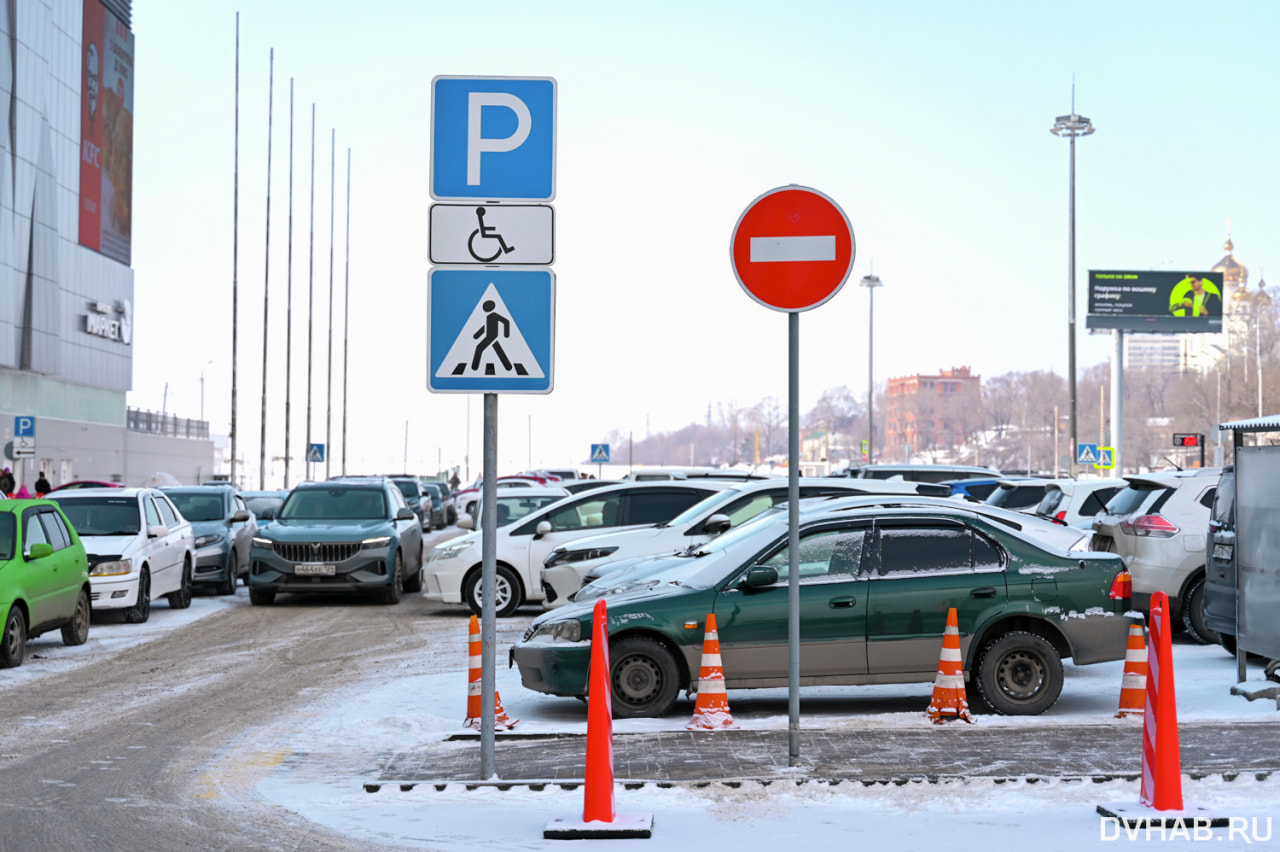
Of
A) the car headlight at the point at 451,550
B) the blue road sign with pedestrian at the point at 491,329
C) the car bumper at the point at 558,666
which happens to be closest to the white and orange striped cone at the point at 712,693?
the car bumper at the point at 558,666

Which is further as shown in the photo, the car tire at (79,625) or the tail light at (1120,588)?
the car tire at (79,625)

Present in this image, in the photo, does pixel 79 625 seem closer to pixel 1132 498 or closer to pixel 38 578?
pixel 38 578

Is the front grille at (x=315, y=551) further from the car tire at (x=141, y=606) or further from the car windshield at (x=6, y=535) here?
the car windshield at (x=6, y=535)

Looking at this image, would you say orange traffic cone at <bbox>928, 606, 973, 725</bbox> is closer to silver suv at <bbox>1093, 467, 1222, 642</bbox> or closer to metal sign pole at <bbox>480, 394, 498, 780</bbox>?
metal sign pole at <bbox>480, 394, 498, 780</bbox>

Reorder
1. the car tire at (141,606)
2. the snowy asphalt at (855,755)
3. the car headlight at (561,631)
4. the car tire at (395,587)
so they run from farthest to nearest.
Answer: the car tire at (395,587)
the car tire at (141,606)
the car headlight at (561,631)
the snowy asphalt at (855,755)

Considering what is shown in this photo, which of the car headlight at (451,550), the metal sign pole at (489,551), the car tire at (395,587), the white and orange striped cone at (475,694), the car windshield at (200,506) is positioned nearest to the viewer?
→ the metal sign pole at (489,551)

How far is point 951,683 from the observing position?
9281 mm

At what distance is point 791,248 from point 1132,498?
883cm

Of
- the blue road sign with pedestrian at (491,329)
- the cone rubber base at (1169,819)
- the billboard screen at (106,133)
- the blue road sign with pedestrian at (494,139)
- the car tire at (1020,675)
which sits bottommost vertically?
the cone rubber base at (1169,819)

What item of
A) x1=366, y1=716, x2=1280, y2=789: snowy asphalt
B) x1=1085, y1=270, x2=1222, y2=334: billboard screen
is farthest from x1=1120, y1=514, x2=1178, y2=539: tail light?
x1=1085, y1=270, x2=1222, y2=334: billboard screen

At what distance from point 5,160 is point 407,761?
50043mm

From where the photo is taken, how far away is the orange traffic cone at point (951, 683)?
9266mm

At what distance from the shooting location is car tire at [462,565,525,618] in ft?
58.2

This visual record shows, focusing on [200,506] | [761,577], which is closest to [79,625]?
[200,506]
